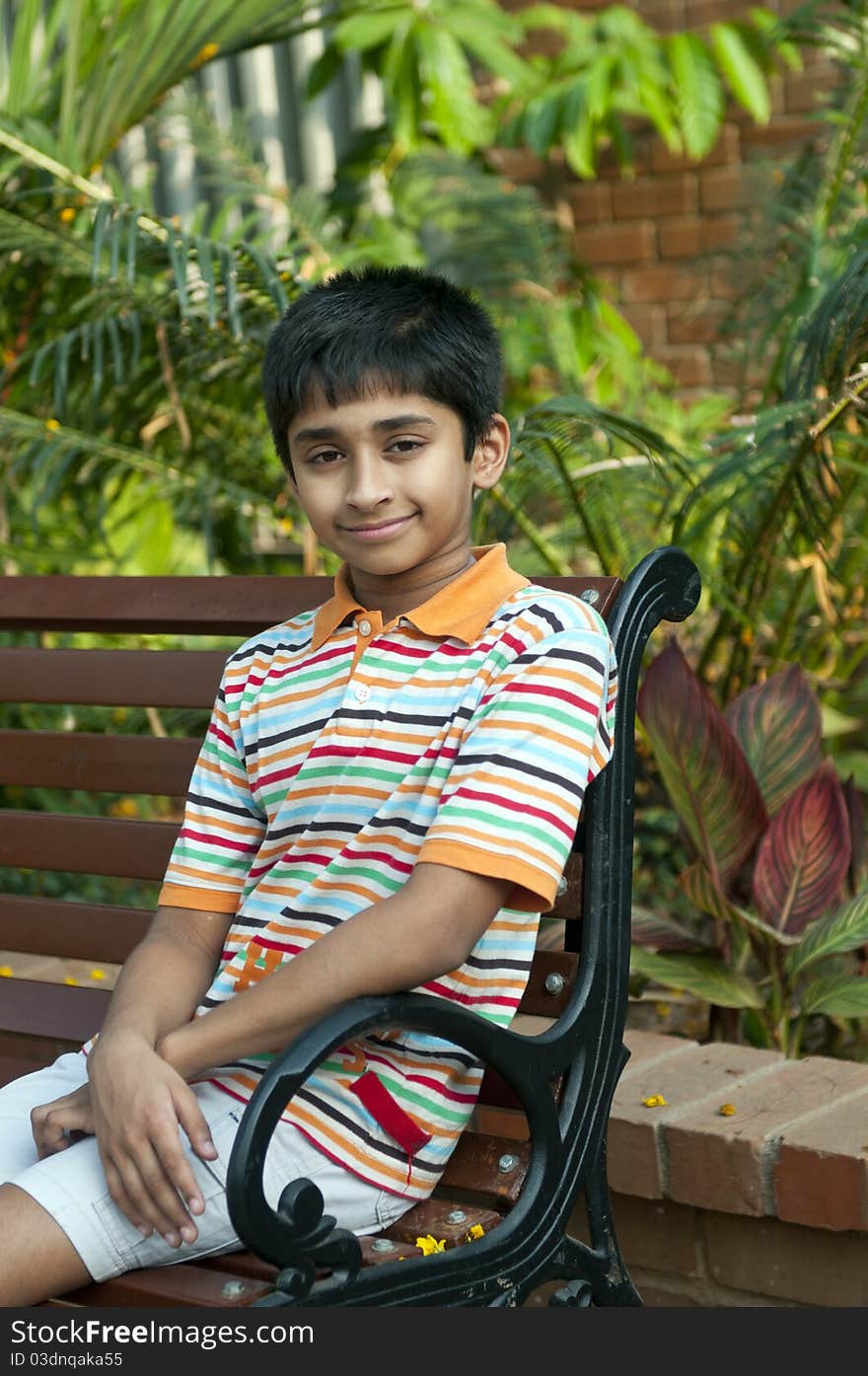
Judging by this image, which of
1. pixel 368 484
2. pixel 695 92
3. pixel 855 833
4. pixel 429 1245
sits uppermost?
pixel 695 92

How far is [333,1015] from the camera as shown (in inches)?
54.8

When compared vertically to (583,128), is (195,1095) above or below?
below

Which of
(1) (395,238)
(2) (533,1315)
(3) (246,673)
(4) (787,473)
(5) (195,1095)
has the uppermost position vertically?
(1) (395,238)

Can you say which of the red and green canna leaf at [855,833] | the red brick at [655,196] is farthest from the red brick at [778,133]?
the red and green canna leaf at [855,833]

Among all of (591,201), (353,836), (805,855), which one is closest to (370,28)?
(591,201)

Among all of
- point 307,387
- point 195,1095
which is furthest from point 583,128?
point 195,1095

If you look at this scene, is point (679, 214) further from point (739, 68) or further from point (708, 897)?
point (708, 897)

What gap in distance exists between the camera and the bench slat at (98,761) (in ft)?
7.09

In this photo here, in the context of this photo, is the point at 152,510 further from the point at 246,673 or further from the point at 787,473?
the point at 246,673

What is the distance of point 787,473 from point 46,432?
1458mm

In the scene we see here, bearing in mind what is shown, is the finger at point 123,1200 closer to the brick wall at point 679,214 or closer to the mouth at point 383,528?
the mouth at point 383,528

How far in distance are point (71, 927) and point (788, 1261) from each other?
1.04 meters

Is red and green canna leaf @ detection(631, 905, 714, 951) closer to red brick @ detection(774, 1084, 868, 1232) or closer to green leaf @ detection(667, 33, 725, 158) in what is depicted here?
red brick @ detection(774, 1084, 868, 1232)

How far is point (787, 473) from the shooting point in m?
2.45
